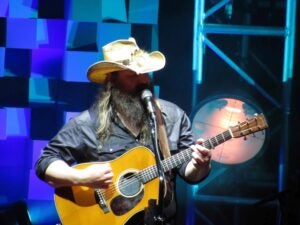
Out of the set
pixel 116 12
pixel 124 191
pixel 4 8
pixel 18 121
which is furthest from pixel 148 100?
pixel 4 8

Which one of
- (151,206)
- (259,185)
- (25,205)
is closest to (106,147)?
(151,206)

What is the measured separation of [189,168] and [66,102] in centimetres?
142

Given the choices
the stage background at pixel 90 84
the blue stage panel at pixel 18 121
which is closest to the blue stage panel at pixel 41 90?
the stage background at pixel 90 84

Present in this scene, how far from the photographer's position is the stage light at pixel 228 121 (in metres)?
3.54

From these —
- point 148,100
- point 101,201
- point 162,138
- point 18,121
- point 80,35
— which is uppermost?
point 80,35

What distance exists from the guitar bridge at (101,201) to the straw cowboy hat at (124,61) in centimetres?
76

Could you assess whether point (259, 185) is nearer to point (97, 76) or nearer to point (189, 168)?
point (189, 168)

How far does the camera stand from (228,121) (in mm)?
3568

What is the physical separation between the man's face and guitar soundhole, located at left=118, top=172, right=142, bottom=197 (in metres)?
0.51

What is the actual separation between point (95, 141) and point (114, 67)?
1.55 feet

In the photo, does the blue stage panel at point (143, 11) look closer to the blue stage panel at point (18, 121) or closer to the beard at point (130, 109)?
the beard at point (130, 109)

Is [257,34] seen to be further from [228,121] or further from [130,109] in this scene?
[130,109]

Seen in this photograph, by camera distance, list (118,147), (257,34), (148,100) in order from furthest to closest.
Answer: (257,34)
(118,147)
(148,100)

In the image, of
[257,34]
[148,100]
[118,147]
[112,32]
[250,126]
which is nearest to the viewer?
[148,100]
